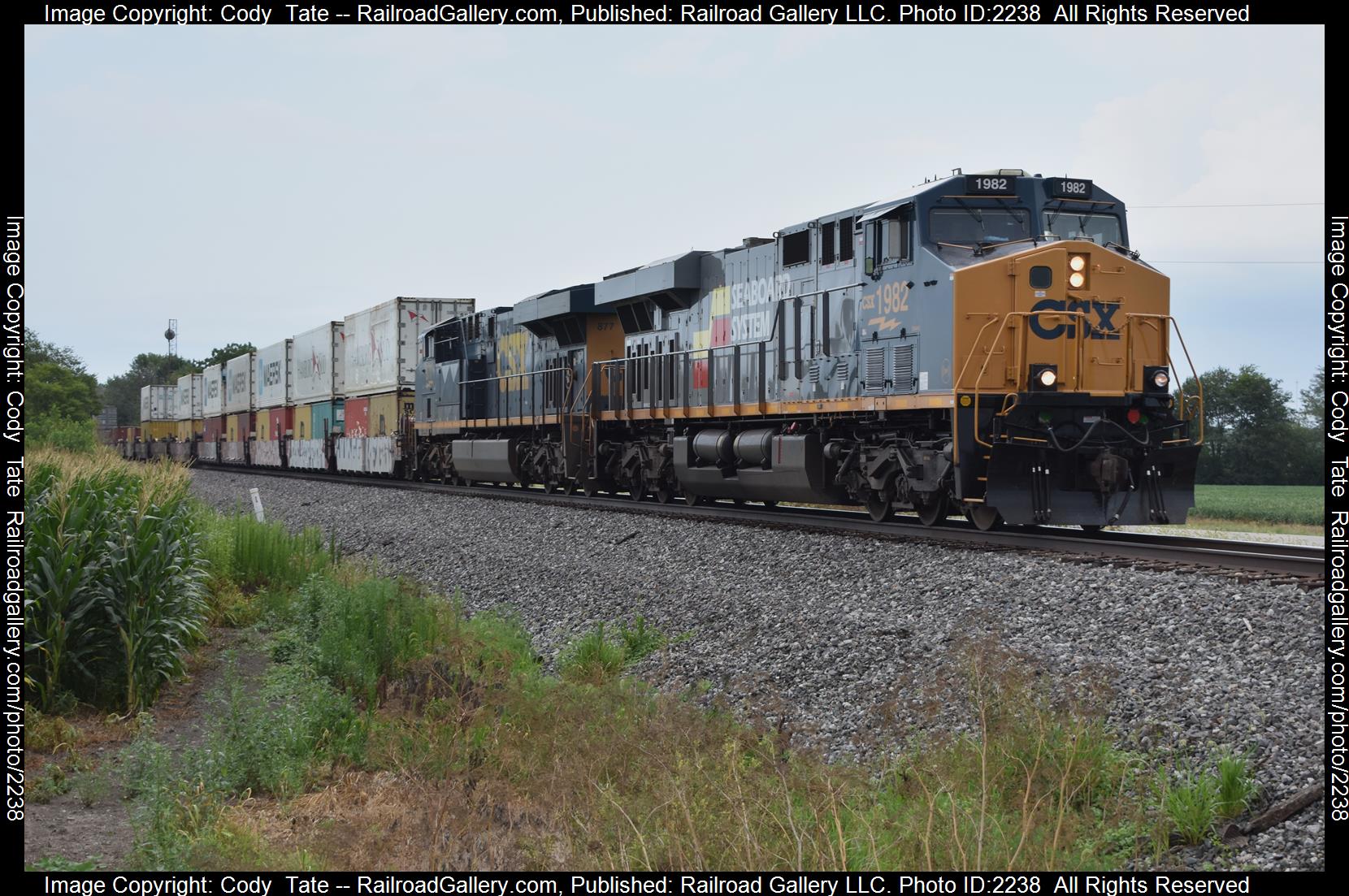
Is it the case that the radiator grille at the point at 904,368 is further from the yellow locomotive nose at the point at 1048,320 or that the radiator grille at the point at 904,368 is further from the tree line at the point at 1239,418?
the tree line at the point at 1239,418

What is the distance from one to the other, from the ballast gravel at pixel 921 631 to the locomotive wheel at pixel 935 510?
4.20 ft

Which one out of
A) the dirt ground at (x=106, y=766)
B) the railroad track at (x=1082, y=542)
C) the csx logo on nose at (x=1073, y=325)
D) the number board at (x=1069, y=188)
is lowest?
the dirt ground at (x=106, y=766)

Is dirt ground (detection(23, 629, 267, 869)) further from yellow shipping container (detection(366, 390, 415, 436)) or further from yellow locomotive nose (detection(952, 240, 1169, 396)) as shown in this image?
yellow shipping container (detection(366, 390, 415, 436))

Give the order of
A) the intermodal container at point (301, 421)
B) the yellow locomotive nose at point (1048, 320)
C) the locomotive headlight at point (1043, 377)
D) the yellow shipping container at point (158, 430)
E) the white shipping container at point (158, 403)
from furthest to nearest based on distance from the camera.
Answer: the white shipping container at point (158, 403)
the yellow shipping container at point (158, 430)
the intermodal container at point (301, 421)
the yellow locomotive nose at point (1048, 320)
the locomotive headlight at point (1043, 377)

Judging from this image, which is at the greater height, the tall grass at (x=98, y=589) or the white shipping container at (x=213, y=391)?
the white shipping container at (x=213, y=391)

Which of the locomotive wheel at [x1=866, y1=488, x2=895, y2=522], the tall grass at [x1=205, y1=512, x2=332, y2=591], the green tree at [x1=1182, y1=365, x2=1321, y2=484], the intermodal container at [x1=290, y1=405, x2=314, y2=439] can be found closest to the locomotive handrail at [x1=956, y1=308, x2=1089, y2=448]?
the locomotive wheel at [x1=866, y1=488, x2=895, y2=522]

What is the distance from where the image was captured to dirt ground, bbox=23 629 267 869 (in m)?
5.73

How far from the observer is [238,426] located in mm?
46312

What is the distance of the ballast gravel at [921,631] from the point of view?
5391mm

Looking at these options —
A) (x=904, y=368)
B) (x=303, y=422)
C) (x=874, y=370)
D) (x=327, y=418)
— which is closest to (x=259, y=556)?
(x=874, y=370)

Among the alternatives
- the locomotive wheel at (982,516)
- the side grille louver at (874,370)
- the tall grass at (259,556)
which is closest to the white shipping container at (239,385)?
the tall grass at (259,556)

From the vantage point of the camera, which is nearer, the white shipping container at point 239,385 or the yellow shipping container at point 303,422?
the yellow shipping container at point 303,422
